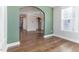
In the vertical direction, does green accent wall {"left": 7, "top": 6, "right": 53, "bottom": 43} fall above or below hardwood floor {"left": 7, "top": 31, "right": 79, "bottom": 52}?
above

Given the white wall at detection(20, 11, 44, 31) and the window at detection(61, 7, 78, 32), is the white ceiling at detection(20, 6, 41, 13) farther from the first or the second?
the window at detection(61, 7, 78, 32)

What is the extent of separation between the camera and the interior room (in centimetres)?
153

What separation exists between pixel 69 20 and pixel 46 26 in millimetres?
411

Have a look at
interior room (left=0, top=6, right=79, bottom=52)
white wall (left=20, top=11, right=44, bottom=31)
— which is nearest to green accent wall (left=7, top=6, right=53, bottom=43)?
interior room (left=0, top=6, right=79, bottom=52)

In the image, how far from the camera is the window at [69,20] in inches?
60.7

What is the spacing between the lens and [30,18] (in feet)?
5.30

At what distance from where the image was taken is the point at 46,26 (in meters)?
1.70

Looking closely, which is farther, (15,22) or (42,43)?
(42,43)

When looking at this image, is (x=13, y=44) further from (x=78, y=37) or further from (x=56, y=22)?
(x=78, y=37)

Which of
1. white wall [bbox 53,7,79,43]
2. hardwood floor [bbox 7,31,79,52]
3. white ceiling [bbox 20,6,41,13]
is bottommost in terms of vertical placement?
hardwood floor [bbox 7,31,79,52]

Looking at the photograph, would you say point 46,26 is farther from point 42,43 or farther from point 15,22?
point 15,22

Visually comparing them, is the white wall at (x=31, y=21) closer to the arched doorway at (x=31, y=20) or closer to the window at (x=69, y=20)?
the arched doorway at (x=31, y=20)

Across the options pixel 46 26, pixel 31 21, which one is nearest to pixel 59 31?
pixel 46 26

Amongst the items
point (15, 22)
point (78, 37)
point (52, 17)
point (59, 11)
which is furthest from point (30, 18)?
point (78, 37)
